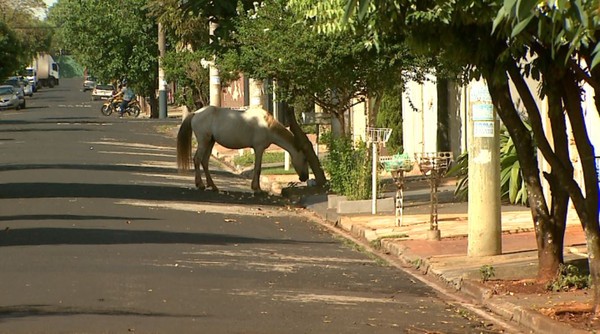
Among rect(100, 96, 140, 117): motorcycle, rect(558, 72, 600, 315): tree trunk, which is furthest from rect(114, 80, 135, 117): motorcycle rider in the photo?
rect(558, 72, 600, 315): tree trunk

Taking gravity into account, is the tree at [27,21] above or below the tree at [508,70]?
above

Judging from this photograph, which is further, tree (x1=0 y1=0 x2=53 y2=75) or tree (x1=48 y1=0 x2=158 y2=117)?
tree (x1=0 y1=0 x2=53 y2=75)

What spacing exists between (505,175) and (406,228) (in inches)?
150

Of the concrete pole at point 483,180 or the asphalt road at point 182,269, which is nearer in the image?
the asphalt road at point 182,269

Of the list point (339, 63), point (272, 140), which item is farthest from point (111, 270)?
point (272, 140)

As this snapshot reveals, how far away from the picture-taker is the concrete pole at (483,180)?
1516 cm

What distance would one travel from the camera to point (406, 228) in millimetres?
18547

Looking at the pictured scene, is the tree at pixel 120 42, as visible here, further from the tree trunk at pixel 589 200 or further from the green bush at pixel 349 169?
the tree trunk at pixel 589 200

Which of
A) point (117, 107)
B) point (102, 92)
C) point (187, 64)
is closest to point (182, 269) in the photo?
point (187, 64)

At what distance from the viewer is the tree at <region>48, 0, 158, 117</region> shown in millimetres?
68500

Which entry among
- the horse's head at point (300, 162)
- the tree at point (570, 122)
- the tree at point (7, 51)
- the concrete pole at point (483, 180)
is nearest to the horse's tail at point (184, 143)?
the horse's head at point (300, 162)

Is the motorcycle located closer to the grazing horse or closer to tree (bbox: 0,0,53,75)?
tree (bbox: 0,0,53,75)

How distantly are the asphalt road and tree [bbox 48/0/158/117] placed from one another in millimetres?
41845

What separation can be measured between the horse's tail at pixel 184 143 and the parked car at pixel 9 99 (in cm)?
5373
